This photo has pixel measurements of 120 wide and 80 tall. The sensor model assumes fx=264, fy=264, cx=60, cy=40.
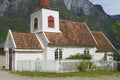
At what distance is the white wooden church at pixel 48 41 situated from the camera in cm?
3189

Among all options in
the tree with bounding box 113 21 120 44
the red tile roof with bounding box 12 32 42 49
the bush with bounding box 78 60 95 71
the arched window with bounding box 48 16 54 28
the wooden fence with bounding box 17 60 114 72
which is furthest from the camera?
the arched window with bounding box 48 16 54 28

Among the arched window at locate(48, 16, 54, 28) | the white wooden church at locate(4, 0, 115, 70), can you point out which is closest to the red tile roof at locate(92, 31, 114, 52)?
the white wooden church at locate(4, 0, 115, 70)

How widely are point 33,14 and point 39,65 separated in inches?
363

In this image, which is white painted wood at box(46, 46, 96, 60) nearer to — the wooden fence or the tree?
the wooden fence

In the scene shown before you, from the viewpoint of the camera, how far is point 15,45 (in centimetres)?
3081

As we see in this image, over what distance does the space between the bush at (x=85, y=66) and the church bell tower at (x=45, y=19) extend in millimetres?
7385

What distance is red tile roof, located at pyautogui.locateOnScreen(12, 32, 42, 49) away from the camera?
31.5 m

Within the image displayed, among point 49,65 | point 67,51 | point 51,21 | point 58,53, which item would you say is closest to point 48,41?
point 58,53

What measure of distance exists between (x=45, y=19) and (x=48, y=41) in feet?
12.5

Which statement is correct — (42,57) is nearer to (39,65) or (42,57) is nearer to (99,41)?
(39,65)

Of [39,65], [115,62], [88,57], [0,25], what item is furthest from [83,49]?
[0,25]

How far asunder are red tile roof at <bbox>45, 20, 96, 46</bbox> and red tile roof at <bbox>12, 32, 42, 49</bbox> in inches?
69.1

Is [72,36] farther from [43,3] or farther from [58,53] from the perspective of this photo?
[43,3]

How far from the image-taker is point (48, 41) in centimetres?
3228
